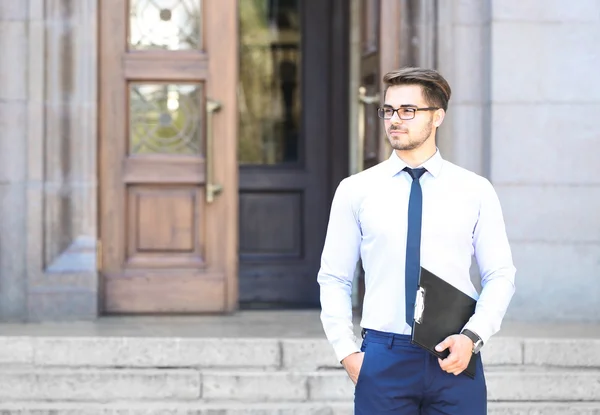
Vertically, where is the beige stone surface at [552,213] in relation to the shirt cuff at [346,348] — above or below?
above

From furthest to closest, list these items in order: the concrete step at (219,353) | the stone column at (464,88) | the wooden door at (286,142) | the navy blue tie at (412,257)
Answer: the wooden door at (286,142) < the stone column at (464,88) < the concrete step at (219,353) < the navy blue tie at (412,257)

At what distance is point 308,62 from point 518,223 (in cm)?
280

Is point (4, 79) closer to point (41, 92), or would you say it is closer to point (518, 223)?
point (41, 92)

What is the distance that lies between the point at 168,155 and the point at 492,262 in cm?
482

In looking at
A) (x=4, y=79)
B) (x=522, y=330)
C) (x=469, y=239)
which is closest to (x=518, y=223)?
(x=522, y=330)

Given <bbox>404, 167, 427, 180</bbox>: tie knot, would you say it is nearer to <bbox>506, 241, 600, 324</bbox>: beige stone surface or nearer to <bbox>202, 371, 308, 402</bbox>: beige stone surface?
<bbox>202, 371, 308, 402</bbox>: beige stone surface

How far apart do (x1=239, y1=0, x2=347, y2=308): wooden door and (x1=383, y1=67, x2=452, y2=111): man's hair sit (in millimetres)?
6186

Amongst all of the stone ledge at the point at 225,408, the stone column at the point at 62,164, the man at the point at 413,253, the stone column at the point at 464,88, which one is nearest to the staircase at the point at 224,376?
the stone ledge at the point at 225,408

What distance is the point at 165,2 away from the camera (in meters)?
8.16

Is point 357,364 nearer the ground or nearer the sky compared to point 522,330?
nearer the sky

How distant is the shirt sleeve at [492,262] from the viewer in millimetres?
3512

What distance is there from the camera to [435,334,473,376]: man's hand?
339cm

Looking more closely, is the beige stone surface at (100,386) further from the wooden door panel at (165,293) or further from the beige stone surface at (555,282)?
the beige stone surface at (555,282)

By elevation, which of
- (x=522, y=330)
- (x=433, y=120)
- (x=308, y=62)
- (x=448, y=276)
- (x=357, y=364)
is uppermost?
(x=308, y=62)
